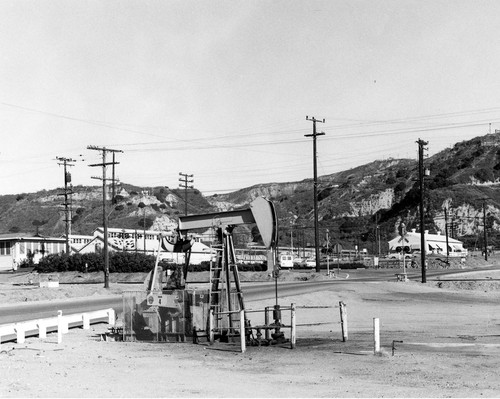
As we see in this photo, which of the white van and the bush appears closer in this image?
the bush

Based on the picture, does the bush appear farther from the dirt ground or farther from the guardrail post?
the guardrail post

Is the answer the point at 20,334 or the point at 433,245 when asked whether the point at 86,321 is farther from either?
the point at 433,245

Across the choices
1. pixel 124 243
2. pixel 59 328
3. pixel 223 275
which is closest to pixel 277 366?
pixel 223 275

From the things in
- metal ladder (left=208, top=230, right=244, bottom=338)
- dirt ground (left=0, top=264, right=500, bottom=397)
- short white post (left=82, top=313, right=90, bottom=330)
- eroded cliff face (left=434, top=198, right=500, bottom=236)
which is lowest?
dirt ground (left=0, top=264, right=500, bottom=397)

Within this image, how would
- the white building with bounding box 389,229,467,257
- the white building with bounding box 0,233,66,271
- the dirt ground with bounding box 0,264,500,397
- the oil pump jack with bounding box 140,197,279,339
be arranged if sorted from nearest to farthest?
the dirt ground with bounding box 0,264,500,397 → the oil pump jack with bounding box 140,197,279,339 → the white building with bounding box 0,233,66,271 → the white building with bounding box 389,229,467,257

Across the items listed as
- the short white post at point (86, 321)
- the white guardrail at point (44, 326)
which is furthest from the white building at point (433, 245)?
the short white post at point (86, 321)

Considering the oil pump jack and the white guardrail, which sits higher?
the oil pump jack

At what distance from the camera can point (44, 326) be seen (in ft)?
68.8

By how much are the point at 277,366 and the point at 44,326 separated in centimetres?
821

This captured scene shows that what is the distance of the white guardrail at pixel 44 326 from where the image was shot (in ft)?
64.0

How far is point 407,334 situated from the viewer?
871 inches

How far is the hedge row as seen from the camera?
84.4 meters

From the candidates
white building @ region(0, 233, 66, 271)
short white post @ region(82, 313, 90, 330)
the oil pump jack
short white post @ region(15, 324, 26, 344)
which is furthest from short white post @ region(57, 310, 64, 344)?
white building @ region(0, 233, 66, 271)

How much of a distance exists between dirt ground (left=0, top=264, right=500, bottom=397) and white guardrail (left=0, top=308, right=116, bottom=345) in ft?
0.95
